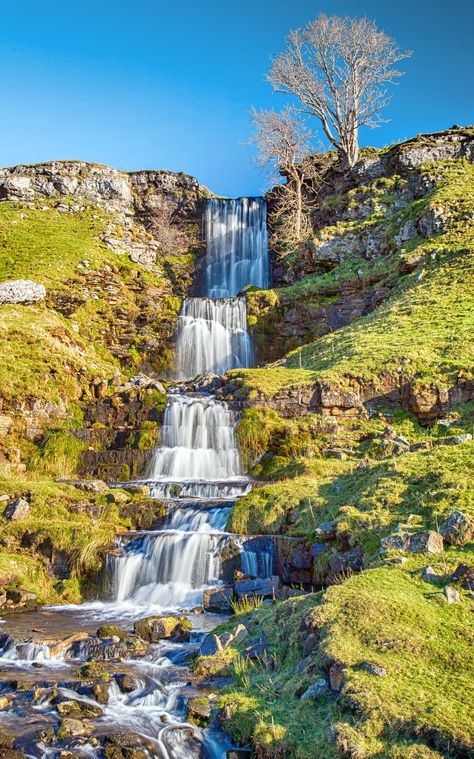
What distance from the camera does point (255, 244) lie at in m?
37.5

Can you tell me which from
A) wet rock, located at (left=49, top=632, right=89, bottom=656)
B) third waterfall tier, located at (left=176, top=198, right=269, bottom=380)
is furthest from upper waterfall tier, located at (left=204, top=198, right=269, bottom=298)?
wet rock, located at (left=49, top=632, right=89, bottom=656)

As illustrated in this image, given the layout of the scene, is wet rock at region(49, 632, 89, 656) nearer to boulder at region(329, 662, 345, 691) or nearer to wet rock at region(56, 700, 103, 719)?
wet rock at region(56, 700, 103, 719)

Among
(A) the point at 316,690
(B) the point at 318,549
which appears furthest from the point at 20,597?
(A) the point at 316,690

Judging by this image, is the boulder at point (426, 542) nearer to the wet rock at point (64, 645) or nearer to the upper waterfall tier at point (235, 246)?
the wet rock at point (64, 645)

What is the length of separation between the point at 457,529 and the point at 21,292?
2436cm

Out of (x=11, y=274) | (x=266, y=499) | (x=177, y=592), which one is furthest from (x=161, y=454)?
(x=11, y=274)

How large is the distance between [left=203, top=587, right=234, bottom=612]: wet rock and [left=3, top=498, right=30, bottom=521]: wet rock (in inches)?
205

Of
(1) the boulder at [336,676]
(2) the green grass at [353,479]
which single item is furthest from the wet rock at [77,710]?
(2) the green grass at [353,479]

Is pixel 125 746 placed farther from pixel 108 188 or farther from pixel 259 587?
pixel 108 188

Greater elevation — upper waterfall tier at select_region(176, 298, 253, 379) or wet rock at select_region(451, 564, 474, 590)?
upper waterfall tier at select_region(176, 298, 253, 379)

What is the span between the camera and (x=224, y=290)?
3616cm

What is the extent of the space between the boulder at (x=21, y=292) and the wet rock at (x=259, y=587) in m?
20.6

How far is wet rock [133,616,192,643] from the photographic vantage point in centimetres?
916

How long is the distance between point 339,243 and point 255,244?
7.52 metres
